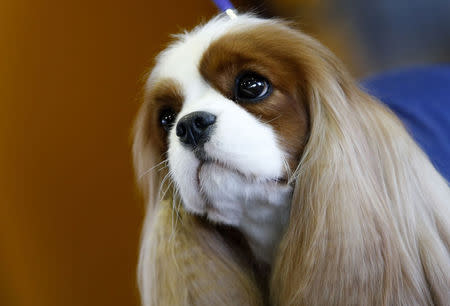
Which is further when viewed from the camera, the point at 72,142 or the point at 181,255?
the point at 72,142

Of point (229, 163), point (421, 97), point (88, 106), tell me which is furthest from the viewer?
point (421, 97)

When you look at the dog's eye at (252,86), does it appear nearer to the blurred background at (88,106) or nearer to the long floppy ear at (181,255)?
the long floppy ear at (181,255)

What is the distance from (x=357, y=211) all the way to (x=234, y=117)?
0.21 metres

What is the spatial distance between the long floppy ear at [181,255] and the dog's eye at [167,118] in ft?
0.11

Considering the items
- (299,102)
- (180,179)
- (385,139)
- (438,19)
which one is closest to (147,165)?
(180,179)

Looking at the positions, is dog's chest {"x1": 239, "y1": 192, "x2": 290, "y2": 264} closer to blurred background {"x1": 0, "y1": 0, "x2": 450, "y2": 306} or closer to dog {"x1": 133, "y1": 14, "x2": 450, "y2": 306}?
dog {"x1": 133, "y1": 14, "x2": 450, "y2": 306}

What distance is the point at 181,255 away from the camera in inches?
31.9

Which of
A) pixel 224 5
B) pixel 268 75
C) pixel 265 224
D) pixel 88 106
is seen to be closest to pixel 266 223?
pixel 265 224

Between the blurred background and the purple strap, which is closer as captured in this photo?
the purple strap

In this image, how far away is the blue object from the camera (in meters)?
1.13

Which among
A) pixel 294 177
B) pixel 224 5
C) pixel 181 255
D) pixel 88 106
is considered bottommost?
pixel 181 255

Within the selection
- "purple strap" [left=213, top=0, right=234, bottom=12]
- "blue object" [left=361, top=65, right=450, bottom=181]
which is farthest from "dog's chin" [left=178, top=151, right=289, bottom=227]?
"blue object" [left=361, top=65, right=450, bottom=181]

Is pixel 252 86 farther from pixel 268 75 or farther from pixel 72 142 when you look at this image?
pixel 72 142

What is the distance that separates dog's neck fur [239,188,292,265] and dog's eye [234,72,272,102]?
140 mm
